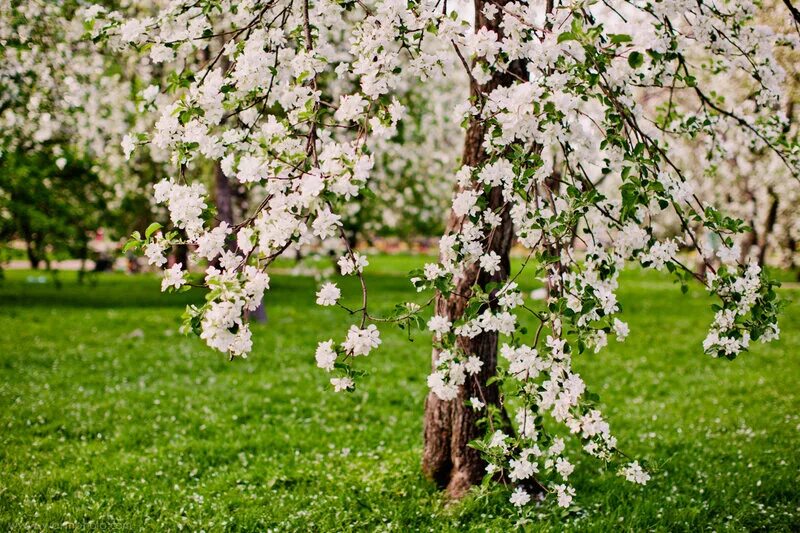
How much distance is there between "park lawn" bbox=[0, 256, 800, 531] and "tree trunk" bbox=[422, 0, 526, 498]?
0.78ft

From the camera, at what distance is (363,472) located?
20.3 ft

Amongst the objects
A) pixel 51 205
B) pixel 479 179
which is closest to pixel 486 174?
pixel 479 179

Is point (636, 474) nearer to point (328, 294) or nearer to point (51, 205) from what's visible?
point (328, 294)

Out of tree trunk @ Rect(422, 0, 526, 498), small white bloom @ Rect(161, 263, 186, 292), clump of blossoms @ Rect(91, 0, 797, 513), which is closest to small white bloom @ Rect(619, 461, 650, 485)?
clump of blossoms @ Rect(91, 0, 797, 513)

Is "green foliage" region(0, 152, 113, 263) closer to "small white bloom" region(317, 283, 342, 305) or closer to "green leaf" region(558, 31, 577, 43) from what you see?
"small white bloom" region(317, 283, 342, 305)

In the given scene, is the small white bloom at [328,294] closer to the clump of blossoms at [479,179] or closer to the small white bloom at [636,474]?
the clump of blossoms at [479,179]

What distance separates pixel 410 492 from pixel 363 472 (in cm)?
69

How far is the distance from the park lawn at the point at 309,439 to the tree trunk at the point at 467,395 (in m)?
0.24

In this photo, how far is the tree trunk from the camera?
17.1ft

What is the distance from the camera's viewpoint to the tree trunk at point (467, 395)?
5.22 m

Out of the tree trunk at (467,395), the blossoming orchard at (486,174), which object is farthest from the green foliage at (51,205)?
the tree trunk at (467,395)

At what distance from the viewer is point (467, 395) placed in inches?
215

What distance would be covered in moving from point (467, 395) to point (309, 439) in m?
2.37

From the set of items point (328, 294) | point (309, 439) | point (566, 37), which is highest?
point (566, 37)
